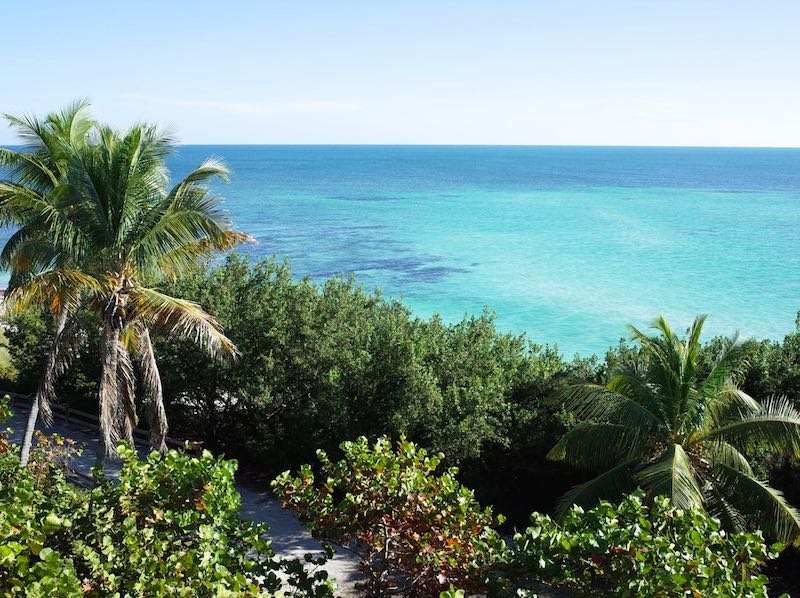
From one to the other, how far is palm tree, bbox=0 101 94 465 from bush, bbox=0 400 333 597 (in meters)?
4.22

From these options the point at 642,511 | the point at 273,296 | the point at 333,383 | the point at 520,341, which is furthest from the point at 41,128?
the point at 642,511

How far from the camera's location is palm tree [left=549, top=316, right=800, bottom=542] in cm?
1102

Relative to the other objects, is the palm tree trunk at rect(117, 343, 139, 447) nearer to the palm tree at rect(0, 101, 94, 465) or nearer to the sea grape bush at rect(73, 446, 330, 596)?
the palm tree at rect(0, 101, 94, 465)

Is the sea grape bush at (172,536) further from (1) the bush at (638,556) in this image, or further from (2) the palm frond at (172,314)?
(2) the palm frond at (172,314)

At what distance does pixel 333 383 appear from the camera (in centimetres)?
1573

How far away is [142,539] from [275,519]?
8.02 meters

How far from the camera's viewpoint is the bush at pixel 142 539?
6.62 m

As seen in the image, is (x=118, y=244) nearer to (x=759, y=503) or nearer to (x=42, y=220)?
(x=42, y=220)

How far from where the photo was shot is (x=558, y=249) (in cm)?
5841

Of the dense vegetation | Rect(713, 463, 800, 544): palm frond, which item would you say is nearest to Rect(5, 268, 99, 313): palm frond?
the dense vegetation

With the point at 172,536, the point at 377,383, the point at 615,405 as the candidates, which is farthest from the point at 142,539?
the point at 377,383

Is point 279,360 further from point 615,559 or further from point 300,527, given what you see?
point 615,559

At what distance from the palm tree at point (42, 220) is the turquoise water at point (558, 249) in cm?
381

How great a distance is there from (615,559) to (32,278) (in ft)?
33.1
